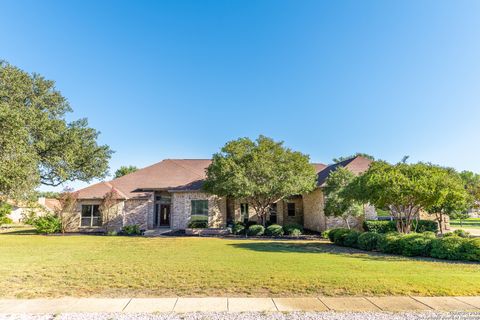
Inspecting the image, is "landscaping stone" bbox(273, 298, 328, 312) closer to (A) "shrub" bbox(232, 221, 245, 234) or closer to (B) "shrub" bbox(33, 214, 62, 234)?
(A) "shrub" bbox(232, 221, 245, 234)

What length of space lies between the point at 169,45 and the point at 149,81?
3147 millimetres

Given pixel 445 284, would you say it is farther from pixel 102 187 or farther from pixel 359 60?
pixel 102 187

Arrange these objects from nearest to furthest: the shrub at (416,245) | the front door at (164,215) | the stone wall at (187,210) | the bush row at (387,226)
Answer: the shrub at (416,245), the bush row at (387,226), the stone wall at (187,210), the front door at (164,215)

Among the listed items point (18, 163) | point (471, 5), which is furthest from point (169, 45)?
point (471, 5)

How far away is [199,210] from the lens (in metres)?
25.1

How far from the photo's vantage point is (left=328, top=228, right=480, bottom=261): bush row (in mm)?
10641

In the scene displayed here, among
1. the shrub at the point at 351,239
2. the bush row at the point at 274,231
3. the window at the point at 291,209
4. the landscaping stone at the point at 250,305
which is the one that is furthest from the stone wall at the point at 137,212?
the landscaping stone at the point at 250,305

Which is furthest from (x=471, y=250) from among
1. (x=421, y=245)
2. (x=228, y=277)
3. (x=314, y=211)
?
(x=314, y=211)

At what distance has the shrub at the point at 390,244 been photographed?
40.9ft

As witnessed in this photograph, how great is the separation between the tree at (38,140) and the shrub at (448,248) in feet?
69.0

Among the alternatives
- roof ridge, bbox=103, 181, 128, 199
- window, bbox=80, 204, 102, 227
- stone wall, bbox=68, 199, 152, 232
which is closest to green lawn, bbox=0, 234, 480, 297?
stone wall, bbox=68, 199, 152, 232

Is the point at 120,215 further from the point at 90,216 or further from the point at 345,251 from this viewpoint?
the point at 345,251

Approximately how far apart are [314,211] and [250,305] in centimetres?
2007

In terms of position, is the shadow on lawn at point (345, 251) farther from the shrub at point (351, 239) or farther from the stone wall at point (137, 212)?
the stone wall at point (137, 212)
